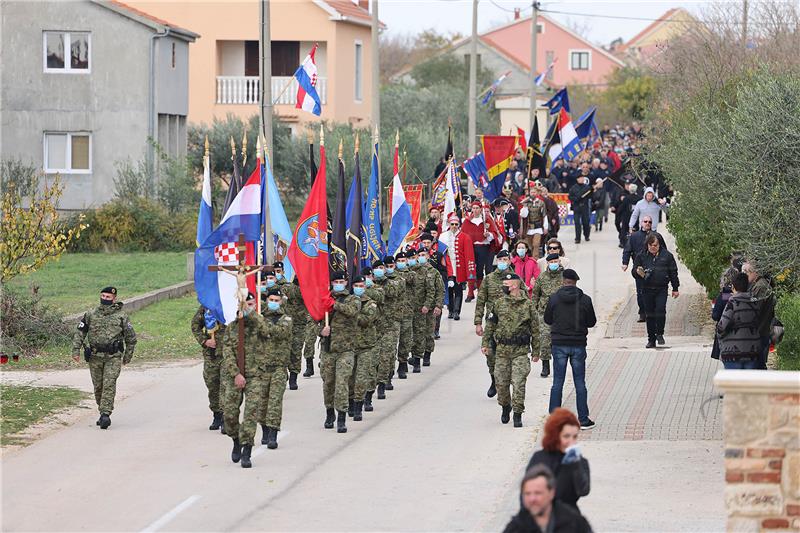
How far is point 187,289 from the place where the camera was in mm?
28078

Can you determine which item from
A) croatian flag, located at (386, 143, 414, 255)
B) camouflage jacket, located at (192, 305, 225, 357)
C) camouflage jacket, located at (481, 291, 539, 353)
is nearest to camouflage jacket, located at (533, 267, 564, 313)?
camouflage jacket, located at (481, 291, 539, 353)

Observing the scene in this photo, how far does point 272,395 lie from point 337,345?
1.54 meters

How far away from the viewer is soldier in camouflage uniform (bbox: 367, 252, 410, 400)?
17.4 metres

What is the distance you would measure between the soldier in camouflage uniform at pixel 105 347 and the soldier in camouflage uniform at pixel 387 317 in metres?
3.07

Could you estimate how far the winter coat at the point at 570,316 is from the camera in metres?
15.2

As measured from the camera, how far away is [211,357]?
1535cm

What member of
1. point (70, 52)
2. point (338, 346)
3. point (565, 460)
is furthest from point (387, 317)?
point (70, 52)

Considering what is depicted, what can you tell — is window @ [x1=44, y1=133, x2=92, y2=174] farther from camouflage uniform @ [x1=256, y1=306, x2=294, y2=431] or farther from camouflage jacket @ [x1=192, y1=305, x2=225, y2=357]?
camouflage uniform @ [x1=256, y1=306, x2=294, y2=431]

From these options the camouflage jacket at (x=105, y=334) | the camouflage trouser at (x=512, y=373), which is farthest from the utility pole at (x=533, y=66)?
the camouflage jacket at (x=105, y=334)

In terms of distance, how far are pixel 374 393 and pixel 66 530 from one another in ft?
22.5

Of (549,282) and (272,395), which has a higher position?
(549,282)

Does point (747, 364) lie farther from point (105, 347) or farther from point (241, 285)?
point (105, 347)

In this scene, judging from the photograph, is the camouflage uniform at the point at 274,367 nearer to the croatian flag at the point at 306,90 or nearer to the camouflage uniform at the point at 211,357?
the camouflage uniform at the point at 211,357

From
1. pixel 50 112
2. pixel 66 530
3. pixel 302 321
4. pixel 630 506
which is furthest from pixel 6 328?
pixel 50 112
